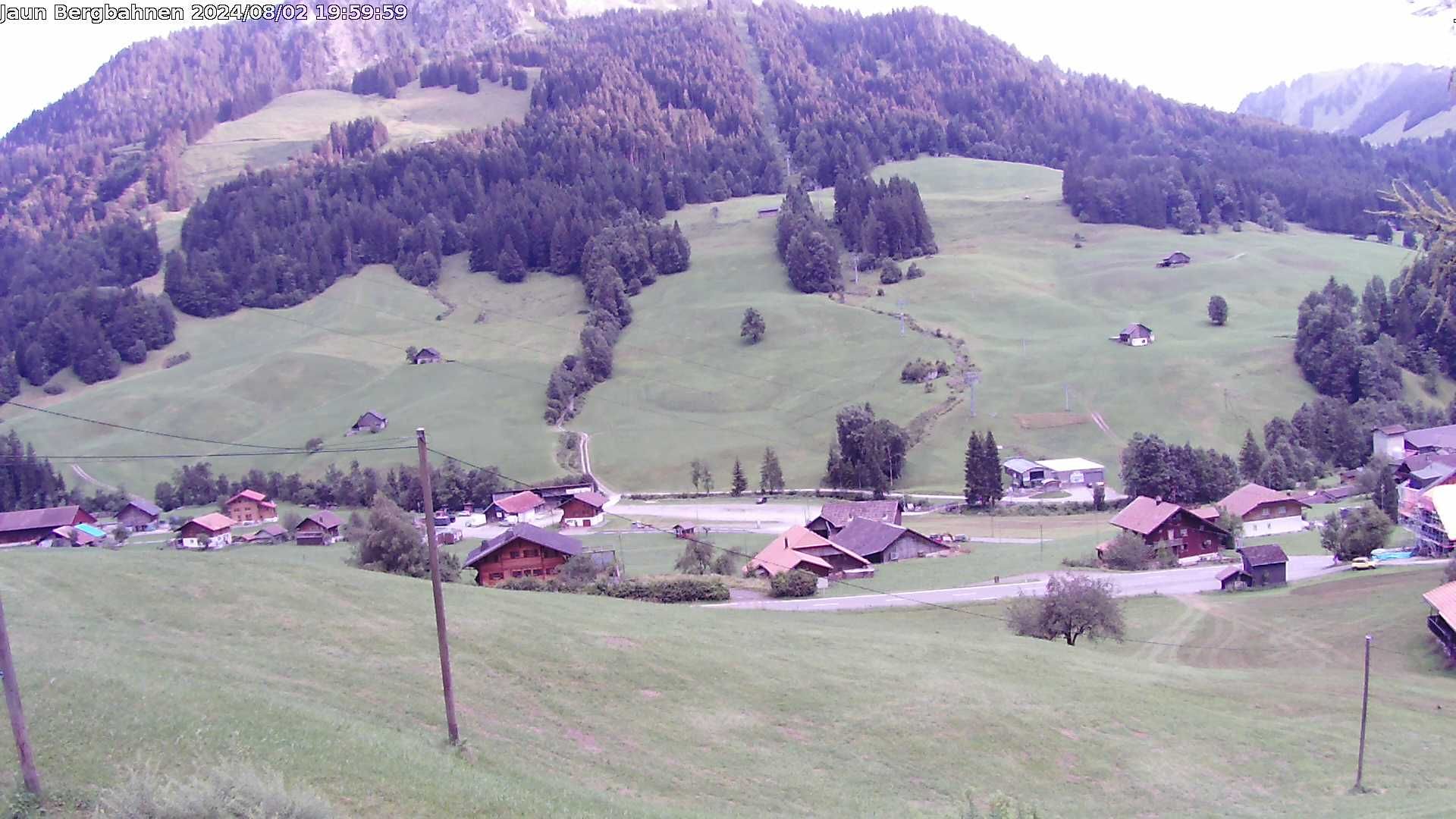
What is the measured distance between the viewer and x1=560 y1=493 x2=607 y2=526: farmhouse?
258 feet

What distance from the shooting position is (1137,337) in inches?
4341

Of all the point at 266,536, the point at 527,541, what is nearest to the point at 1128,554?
the point at 527,541

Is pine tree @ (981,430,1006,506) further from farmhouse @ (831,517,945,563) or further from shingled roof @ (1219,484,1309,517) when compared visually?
farmhouse @ (831,517,945,563)

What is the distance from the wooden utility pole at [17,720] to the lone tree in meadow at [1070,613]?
1306 inches

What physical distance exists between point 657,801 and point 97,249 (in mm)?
177202

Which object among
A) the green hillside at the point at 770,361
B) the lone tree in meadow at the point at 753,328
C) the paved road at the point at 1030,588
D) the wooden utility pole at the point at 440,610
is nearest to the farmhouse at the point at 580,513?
the green hillside at the point at 770,361

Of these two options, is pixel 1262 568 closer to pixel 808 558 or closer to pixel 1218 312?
pixel 808 558

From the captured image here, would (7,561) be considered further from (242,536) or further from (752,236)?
(752,236)

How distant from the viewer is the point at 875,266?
143 metres

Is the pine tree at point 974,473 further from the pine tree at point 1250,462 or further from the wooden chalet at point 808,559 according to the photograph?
the wooden chalet at point 808,559

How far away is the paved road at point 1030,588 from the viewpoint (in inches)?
1871

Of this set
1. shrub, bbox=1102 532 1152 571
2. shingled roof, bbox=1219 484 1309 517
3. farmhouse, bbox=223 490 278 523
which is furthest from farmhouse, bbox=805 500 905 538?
farmhouse, bbox=223 490 278 523

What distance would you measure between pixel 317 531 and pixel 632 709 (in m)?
61.3

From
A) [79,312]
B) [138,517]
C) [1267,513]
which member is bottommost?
[138,517]
